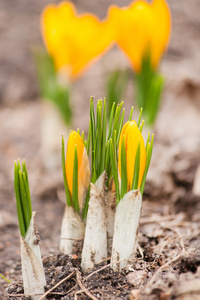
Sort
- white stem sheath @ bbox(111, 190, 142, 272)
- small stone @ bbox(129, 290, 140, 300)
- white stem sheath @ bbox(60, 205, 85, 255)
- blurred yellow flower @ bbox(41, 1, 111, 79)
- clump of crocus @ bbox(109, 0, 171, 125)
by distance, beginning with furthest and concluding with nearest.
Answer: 1. blurred yellow flower @ bbox(41, 1, 111, 79)
2. clump of crocus @ bbox(109, 0, 171, 125)
3. white stem sheath @ bbox(60, 205, 85, 255)
4. white stem sheath @ bbox(111, 190, 142, 272)
5. small stone @ bbox(129, 290, 140, 300)

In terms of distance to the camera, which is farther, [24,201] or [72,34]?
[72,34]

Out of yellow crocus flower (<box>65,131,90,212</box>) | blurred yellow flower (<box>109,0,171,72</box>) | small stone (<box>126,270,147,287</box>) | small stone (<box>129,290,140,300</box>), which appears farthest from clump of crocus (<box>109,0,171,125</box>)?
small stone (<box>129,290,140,300</box>)

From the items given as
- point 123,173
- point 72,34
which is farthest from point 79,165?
point 72,34

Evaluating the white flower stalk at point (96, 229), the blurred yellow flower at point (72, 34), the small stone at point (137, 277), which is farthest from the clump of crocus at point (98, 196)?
the blurred yellow flower at point (72, 34)

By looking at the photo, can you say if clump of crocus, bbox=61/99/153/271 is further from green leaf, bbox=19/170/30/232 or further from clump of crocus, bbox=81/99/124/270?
green leaf, bbox=19/170/30/232

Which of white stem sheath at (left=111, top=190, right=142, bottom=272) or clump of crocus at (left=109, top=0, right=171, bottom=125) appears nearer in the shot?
white stem sheath at (left=111, top=190, right=142, bottom=272)

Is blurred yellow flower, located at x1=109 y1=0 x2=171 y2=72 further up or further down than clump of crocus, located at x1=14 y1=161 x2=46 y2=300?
further up

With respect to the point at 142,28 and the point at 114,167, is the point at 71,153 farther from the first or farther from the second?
the point at 142,28
